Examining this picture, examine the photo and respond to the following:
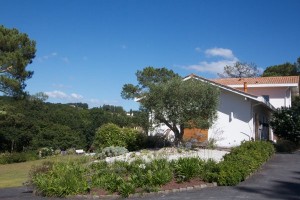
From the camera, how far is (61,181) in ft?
36.9

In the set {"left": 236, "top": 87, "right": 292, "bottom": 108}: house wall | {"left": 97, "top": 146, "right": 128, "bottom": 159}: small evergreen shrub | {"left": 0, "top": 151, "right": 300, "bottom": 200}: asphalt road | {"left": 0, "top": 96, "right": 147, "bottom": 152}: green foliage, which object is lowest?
{"left": 0, "top": 151, "right": 300, "bottom": 200}: asphalt road

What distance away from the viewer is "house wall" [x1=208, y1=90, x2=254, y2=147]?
23917 millimetres

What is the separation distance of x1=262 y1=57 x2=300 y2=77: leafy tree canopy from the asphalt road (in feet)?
153


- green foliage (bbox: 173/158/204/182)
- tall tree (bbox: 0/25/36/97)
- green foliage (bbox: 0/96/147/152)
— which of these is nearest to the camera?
green foliage (bbox: 173/158/204/182)

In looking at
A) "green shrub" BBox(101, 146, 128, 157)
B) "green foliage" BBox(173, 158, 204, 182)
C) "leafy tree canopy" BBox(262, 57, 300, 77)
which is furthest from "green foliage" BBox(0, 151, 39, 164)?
"leafy tree canopy" BBox(262, 57, 300, 77)

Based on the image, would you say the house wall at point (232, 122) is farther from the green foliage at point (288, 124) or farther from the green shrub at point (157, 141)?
the green shrub at point (157, 141)

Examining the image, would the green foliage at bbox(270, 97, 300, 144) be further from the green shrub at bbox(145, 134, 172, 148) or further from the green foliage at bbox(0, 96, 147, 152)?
the green foliage at bbox(0, 96, 147, 152)

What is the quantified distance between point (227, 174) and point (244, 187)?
1.97 ft

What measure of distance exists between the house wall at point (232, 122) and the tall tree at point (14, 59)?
14.5 meters

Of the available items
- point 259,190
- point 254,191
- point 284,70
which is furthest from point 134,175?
point 284,70

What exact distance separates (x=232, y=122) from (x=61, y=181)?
50.0 ft

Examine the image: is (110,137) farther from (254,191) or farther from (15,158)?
(254,191)

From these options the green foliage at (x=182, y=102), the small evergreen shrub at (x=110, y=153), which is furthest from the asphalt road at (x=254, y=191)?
the green foliage at (x=182, y=102)

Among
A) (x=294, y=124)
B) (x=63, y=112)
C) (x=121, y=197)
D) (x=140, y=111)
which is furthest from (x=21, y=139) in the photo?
(x=121, y=197)
